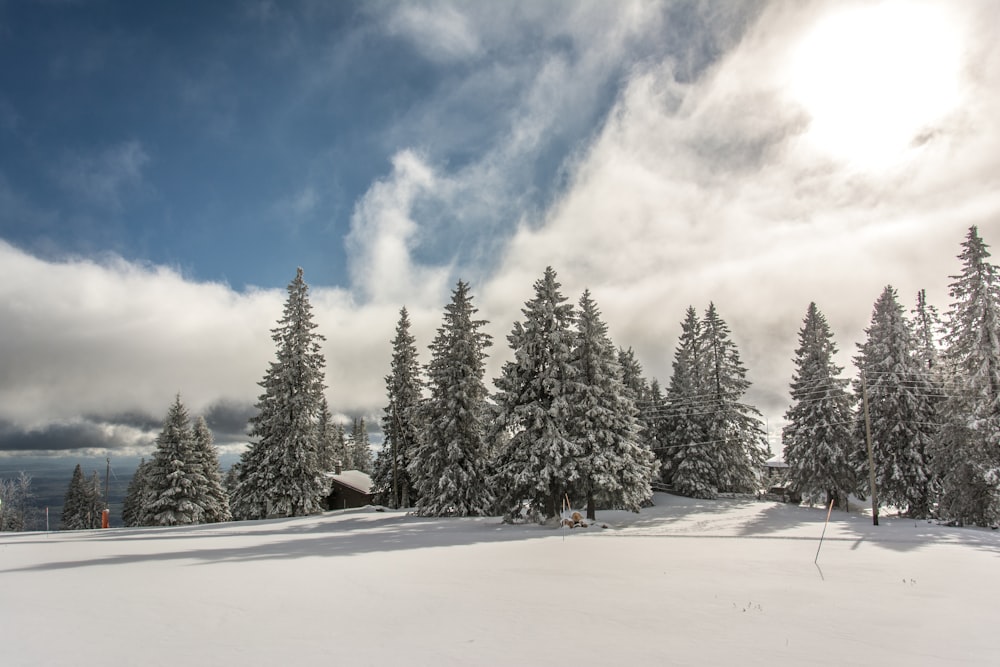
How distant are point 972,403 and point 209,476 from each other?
2210 inches

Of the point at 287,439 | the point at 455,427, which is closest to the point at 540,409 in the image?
the point at 455,427

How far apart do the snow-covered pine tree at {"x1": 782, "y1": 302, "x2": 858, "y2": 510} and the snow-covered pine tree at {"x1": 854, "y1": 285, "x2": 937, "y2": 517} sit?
1630 mm

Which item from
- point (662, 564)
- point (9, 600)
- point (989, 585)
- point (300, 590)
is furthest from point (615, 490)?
point (9, 600)

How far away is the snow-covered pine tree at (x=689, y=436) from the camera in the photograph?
1789 inches

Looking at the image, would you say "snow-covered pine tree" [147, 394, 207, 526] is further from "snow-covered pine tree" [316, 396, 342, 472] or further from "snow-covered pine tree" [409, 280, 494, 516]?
"snow-covered pine tree" [409, 280, 494, 516]

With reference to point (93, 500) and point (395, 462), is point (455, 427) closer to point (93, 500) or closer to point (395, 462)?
point (395, 462)

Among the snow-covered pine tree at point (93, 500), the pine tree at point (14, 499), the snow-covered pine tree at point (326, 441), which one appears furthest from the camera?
the pine tree at point (14, 499)

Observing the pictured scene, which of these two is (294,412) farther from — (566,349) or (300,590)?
(300,590)

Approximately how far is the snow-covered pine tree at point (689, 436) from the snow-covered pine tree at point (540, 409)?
67.1 ft

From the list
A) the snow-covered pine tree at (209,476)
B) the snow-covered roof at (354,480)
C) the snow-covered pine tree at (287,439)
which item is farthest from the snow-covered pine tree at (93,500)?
the snow-covered pine tree at (287,439)

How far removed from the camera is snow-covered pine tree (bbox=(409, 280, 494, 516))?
3344 cm

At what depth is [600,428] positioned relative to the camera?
30.1 meters

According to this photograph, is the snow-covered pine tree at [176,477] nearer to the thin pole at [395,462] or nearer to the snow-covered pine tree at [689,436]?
the thin pole at [395,462]

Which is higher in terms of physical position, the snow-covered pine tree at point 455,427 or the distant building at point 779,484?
the snow-covered pine tree at point 455,427
